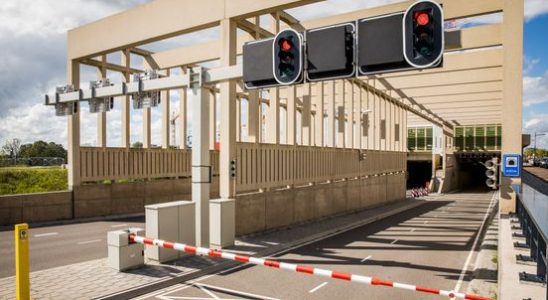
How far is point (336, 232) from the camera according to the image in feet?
58.7

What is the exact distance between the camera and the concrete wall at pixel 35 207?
711 inches

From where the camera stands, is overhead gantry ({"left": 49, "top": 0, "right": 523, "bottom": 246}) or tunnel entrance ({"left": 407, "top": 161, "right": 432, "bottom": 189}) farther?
tunnel entrance ({"left": 407, "top": 161, "right": 432, "bottom": 189})

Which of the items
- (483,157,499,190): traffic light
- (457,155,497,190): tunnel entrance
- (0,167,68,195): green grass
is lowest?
(457,155,497,190): tunnel entrance

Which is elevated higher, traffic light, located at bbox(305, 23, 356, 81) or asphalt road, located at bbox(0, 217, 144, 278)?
traffic light, located at bbox(305, 23, 356, 81)

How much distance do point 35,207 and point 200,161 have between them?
1104cm

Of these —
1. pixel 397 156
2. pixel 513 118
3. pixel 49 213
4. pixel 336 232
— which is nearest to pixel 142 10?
pixel 49 213

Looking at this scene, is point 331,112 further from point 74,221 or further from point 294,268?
point 294,268

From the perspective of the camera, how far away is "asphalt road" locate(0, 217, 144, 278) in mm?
11812

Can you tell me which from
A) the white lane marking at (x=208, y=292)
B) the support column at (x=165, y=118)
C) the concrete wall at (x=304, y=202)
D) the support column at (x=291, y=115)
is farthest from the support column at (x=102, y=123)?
the white lane marking at (x=208, y=292)

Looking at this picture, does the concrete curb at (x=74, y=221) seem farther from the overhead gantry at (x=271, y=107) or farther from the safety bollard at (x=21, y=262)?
the safety bollard at (x=21, y=262)

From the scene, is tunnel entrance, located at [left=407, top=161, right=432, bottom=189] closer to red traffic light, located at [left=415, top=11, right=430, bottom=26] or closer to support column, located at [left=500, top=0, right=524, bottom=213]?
support column, located at [left=500, top=0, right=524, bottom=213]

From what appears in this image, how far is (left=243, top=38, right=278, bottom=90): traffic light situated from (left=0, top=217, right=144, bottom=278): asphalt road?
23.8ft

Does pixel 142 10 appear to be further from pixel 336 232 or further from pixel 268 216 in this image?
pixel 336 232

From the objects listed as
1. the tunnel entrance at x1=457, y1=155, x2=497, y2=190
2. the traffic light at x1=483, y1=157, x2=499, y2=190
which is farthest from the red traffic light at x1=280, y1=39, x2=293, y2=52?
the tunnel entrance at x1=457, y1=155, x2=497, y2=190
